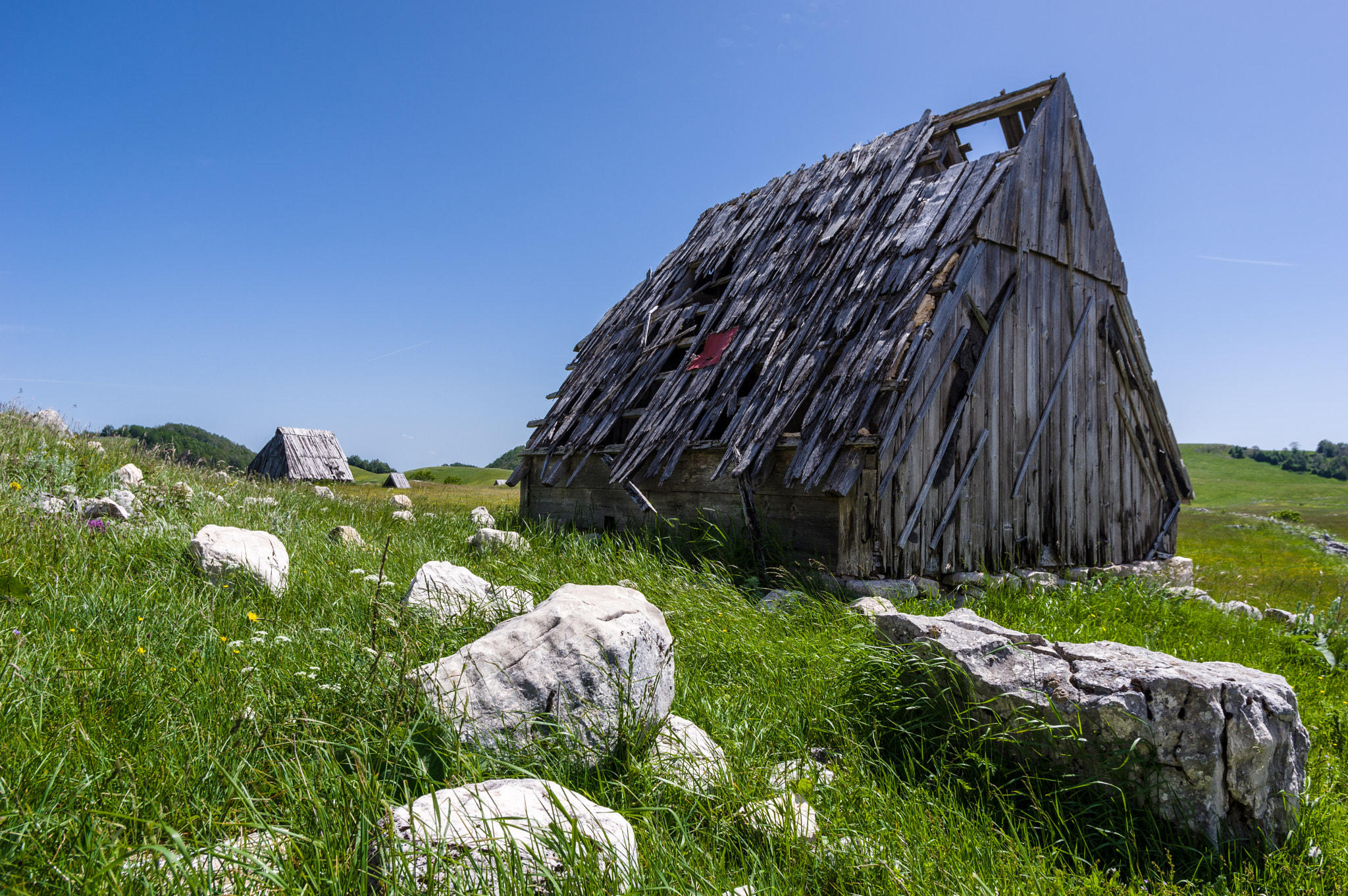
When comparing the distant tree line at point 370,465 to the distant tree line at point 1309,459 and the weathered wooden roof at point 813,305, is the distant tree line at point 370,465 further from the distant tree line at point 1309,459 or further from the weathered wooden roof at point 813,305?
the distant tree line at point 1309,459

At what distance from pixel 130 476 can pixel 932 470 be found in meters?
8.68

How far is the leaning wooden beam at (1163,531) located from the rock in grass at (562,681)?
10.2 metres

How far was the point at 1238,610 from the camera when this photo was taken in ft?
24.5

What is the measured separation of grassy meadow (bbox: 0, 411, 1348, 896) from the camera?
6.90 feet

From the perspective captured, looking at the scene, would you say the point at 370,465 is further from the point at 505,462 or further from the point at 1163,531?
the point at 1163,531

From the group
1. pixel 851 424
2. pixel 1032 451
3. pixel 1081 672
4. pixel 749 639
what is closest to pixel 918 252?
pixel 851 424

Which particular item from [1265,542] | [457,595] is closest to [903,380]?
[457,595]

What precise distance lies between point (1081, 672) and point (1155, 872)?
765 millimetres

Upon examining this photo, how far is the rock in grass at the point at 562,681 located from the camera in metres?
2.67

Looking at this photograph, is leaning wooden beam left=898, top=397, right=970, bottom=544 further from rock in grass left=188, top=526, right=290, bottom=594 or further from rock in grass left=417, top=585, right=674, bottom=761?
rock in grass left=188, top=526, right=290, bottom=594

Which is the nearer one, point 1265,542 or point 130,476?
point 130,476

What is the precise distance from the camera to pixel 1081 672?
317 centimetres

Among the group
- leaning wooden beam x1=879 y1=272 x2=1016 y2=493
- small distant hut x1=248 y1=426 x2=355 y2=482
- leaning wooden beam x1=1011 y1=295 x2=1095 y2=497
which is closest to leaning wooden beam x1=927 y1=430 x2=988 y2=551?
leaning wooden beam x1=879 y1=272 x2=1016 y2=493

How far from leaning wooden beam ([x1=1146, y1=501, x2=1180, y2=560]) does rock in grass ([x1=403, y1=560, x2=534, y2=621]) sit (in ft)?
32.9
